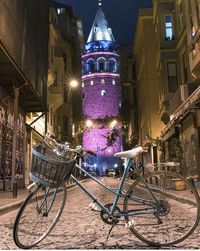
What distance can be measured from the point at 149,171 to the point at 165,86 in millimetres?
25462

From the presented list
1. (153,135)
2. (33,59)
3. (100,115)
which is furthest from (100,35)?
(33,59)

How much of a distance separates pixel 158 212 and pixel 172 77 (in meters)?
26.0

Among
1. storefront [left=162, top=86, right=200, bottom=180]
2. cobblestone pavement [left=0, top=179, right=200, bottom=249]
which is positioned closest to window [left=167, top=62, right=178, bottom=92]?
storefront [left=162, top=86, right=200, bottom=180]

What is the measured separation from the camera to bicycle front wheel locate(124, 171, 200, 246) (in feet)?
16.1

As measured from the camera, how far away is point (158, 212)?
5.09m

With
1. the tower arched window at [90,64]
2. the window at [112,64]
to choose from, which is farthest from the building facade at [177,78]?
the tower arched window at [90,64]

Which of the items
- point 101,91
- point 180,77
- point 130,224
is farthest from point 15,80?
point 101,91

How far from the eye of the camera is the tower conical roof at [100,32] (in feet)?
398

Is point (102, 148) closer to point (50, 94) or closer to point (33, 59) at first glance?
point (50, 94)

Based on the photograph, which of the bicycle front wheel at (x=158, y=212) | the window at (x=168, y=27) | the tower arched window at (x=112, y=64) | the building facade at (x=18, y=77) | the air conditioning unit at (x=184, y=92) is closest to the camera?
the bicycle front wheel at (x=158, y=212)

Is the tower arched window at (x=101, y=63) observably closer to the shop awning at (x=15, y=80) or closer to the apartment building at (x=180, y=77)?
the apartment building at (x=180, y=77)

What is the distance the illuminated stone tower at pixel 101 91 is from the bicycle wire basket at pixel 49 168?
7897cm

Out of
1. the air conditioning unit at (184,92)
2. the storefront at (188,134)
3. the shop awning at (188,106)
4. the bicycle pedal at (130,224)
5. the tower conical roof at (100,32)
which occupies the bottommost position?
the bicycle pedal at (130,224)

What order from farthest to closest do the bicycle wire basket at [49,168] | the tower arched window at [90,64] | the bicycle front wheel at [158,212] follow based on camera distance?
the tower arched window at [90,64] → the bicycle front wheel at [158,212] → the bicycle wire basket at [49,168]
